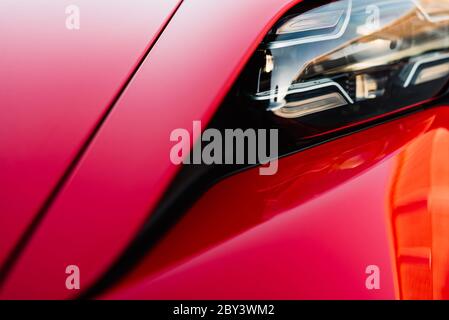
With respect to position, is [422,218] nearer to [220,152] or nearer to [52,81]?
[220,152]

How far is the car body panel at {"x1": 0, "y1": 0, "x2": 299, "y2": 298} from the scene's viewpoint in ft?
1.93

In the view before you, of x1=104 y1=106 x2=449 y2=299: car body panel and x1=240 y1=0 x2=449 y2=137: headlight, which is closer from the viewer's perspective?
x1=104 y1=106 x2=449 y2=299: car body panel

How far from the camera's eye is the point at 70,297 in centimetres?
58

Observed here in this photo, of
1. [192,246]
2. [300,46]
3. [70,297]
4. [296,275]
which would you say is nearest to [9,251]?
[70,297]

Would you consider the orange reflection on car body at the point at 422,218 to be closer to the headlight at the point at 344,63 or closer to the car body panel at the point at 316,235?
the car body panel at the point at 316,235

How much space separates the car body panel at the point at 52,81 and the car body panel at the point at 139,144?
22 mm

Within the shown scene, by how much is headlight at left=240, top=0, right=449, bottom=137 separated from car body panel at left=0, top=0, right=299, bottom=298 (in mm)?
48

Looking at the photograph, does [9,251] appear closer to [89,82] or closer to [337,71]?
[89,82]

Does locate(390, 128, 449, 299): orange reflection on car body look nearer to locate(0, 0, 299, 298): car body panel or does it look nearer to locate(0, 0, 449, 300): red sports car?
locate(0, 0, 449, 300): red sports car

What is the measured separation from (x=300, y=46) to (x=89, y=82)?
Result: 0.31 meters

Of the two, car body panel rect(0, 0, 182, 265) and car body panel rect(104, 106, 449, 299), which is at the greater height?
car body panel rect(0, 0, 182, 265)

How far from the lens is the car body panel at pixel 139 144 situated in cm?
59
